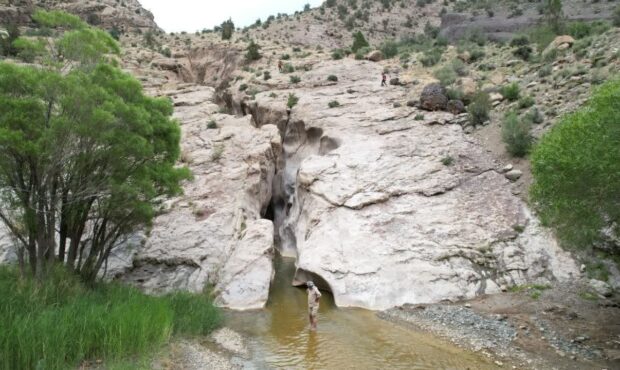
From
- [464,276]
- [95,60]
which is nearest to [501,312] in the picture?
[464,276]

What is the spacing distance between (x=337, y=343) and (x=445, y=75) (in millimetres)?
26648

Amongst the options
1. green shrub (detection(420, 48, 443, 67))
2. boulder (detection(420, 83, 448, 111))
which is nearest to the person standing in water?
boulder (detection(420, 83, 448, 111))

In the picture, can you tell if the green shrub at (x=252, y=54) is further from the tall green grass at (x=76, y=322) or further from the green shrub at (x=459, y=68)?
the tall green grass at (x=76, y=322)

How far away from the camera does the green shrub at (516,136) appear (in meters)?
24.6

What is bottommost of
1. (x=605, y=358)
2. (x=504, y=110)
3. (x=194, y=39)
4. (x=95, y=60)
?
(x=605, y=358)

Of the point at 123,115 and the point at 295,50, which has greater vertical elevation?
the point at 295,50

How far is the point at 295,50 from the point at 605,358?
44.3 meters

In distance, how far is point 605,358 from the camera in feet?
40.6

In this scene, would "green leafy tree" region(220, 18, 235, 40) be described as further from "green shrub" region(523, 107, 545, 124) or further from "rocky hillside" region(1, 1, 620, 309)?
"green shrub" region(523, 107, 545, 124)

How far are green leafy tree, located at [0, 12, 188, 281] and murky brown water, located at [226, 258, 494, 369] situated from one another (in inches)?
246

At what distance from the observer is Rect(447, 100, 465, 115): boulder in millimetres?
30938

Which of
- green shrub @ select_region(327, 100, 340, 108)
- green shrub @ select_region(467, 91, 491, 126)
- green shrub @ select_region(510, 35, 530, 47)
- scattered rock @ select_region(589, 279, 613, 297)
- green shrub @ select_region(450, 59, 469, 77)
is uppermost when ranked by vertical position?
green shrub @ select_region(510, 35, 530, 47)

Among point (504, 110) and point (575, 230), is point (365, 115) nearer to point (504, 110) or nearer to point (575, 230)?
point (504, 110)

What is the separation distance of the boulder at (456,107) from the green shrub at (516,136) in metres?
5.22
